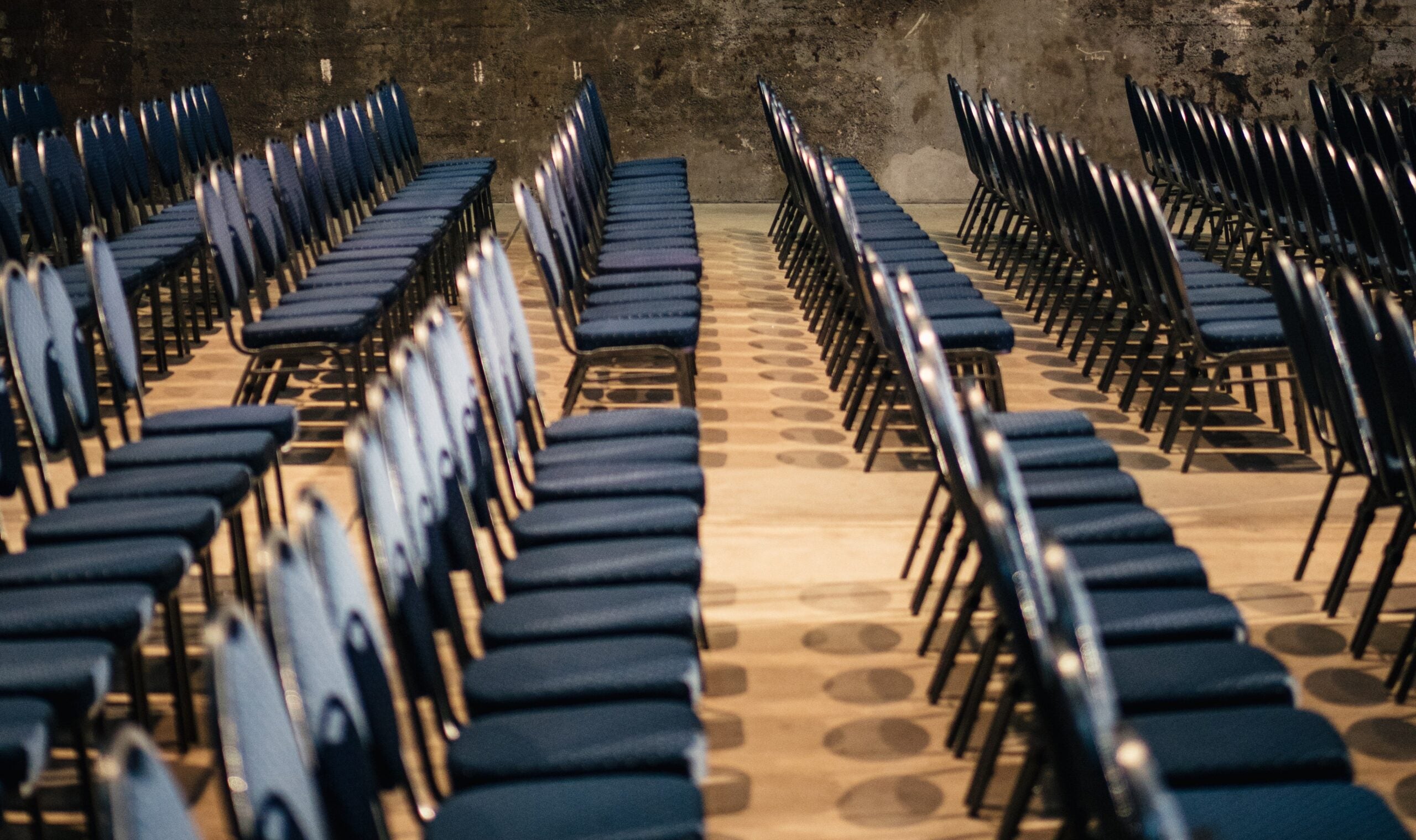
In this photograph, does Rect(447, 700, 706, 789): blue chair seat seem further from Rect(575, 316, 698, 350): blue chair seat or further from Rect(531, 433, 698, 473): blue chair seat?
Rect(575, 316, 698, 350): blue chair seat

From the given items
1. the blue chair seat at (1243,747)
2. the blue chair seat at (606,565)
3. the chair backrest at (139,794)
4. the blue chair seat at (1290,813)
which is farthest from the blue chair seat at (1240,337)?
the chair backrest at (139,794)

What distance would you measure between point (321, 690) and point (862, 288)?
10.4 ft

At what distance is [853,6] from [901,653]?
7.77 m

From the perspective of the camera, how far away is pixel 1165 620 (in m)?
2.83

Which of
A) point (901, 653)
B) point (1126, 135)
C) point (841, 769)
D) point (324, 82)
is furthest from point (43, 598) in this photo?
point (1126, 135)

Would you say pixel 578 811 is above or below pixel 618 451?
above

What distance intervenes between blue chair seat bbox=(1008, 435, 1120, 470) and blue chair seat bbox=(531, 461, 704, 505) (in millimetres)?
853

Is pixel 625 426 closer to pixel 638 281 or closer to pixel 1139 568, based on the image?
pixel 1139 568

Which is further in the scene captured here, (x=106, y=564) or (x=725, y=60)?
(x=725, y=60)

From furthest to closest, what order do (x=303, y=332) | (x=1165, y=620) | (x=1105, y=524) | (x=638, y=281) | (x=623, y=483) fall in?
(x=638, y=281), (x=303, y=332), (x=623, y=483), (x=1105, y=524), (x=1165, y=620)

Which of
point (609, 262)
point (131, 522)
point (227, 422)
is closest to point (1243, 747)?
point (131, 522)

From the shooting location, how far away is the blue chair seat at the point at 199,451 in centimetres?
389

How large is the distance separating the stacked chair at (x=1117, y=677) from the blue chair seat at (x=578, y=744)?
2.00ft

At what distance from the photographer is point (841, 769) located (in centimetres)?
329
